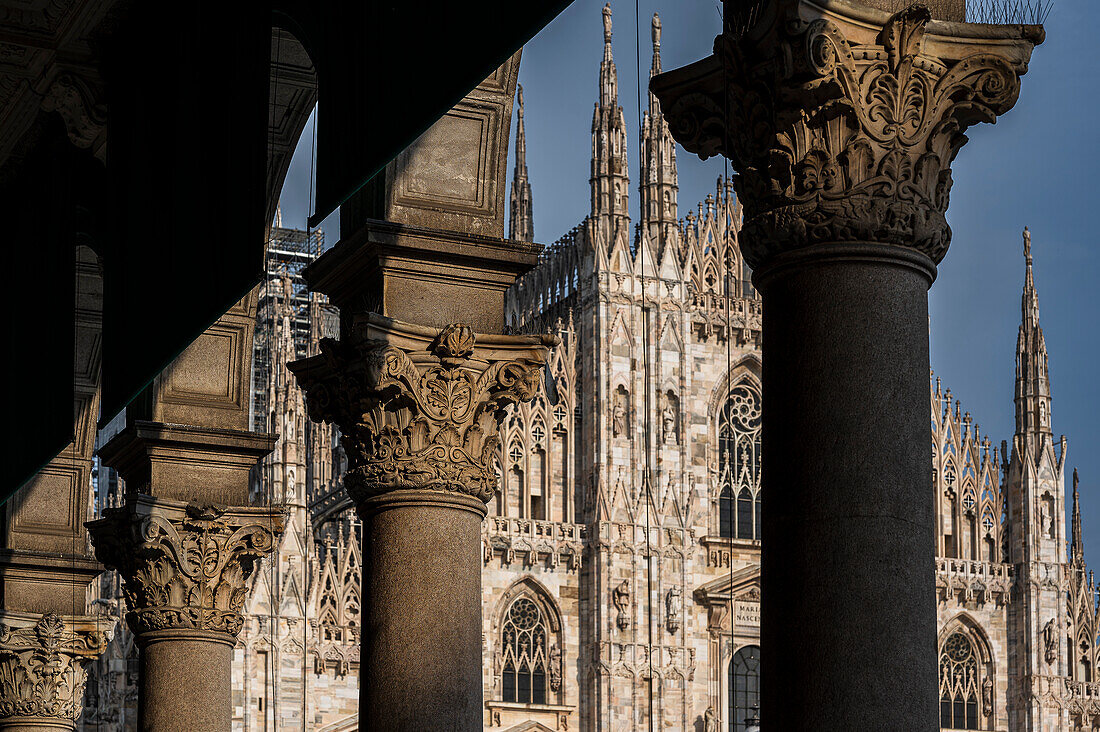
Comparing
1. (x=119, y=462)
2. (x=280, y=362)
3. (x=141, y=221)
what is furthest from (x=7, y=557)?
(x=280, y=362)

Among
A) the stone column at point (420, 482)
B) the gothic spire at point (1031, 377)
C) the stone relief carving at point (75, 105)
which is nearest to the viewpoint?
the stone column at point (420, 482)

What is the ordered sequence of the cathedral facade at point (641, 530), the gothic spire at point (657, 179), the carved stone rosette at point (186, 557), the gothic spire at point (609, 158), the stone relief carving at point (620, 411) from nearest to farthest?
1. the carved stone rosette at point (186, 557)
2. the cathedral facade at point (641, 530)
3. the stone relief carving at point (620, 411)
4. the gothic spire at point (609, 158)
5. the gothic spire at point (657, 179)

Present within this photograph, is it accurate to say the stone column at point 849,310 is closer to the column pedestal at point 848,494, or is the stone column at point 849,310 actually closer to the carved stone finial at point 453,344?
the column pedestal at point 848,494

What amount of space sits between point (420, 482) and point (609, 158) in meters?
31.4

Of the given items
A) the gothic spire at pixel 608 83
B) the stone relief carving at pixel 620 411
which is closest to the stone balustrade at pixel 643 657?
the stone relief carving at pixel 620 411

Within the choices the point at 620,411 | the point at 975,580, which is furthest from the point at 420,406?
the point at 975,580

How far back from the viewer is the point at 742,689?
38.5 m

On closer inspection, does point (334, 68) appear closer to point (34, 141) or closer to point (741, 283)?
point (34, 141)

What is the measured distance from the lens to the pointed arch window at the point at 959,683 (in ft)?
130

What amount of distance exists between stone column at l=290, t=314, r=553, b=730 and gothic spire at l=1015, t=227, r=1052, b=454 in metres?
33.9

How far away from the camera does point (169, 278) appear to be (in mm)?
10820

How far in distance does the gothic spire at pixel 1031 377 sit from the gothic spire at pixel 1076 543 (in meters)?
2.32

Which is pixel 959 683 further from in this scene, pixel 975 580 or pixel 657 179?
pixel 657 179

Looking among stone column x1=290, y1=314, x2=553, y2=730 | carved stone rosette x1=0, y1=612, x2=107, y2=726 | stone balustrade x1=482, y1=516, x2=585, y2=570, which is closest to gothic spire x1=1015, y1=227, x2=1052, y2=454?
stone balustrade x1=482, y1=516, x2=585, y2=570
